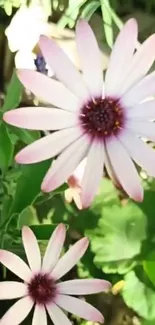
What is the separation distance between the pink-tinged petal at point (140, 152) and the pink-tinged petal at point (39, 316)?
194 mm

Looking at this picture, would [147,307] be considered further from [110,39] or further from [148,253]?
[110,39]

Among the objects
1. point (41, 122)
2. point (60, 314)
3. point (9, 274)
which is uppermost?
point (41, 122)

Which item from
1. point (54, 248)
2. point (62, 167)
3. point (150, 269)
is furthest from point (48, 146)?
point (150, 269)

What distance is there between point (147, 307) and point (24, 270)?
0.22 m

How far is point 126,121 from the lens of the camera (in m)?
0.71

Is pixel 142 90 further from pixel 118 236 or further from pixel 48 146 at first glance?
pixel 118 236

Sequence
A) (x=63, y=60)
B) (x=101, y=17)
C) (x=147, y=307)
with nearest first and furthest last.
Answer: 1. (x=63, y=60)
2. (x=147, y=307)
3. (x=101, y=17)

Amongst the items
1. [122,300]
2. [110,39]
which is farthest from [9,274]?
[110,39]

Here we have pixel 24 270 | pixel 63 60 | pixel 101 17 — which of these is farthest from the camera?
pixel 101 17

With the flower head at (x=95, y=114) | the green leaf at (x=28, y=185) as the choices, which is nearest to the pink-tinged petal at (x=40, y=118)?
the flower head at (x=95, y=114)

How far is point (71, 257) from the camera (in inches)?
30.5

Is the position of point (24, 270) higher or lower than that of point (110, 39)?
lower

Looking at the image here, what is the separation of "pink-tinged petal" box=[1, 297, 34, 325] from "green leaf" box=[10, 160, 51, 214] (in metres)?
0.10

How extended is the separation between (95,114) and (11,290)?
0.20m
